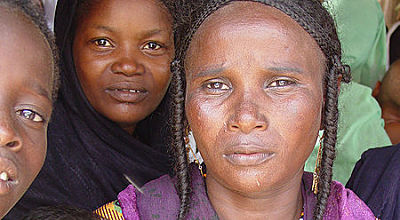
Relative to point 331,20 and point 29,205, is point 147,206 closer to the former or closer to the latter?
point 29,205

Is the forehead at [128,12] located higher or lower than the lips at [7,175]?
higher

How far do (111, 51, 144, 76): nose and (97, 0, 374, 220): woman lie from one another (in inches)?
21.2

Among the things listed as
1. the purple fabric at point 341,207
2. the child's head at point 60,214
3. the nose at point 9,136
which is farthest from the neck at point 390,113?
the nose at point 9,136

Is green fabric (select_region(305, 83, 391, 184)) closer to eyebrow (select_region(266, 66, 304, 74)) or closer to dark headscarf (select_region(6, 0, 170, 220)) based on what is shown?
dark headscarf (select_region(6, 0, 170, 220))

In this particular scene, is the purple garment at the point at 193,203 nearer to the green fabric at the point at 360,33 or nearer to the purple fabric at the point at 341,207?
the purple fabric at the point at 341,207

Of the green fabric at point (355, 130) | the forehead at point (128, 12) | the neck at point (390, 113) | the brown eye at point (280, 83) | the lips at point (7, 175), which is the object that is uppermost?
the forehead at point (128, 12)

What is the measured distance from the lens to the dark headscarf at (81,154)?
7.61 ft

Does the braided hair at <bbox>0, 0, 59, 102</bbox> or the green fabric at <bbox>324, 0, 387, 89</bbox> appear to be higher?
the braided hair at <bbox>0, 0, 59, 102</bbox>

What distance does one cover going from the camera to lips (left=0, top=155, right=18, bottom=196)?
1.50m

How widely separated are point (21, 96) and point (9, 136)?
121 millimetres

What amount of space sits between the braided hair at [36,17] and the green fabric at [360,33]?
2.18 m

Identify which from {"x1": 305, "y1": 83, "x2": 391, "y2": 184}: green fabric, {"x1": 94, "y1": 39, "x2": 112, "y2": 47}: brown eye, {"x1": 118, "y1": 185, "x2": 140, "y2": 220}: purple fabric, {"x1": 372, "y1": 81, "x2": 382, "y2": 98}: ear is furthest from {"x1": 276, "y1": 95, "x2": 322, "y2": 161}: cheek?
{"x1": 372, "y1": 81, "x2": 382, "y2": 98}: ear

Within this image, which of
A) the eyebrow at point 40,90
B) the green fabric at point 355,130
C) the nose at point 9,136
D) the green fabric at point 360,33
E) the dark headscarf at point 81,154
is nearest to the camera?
the nose at point 9,136

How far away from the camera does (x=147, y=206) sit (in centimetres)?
A: 184
